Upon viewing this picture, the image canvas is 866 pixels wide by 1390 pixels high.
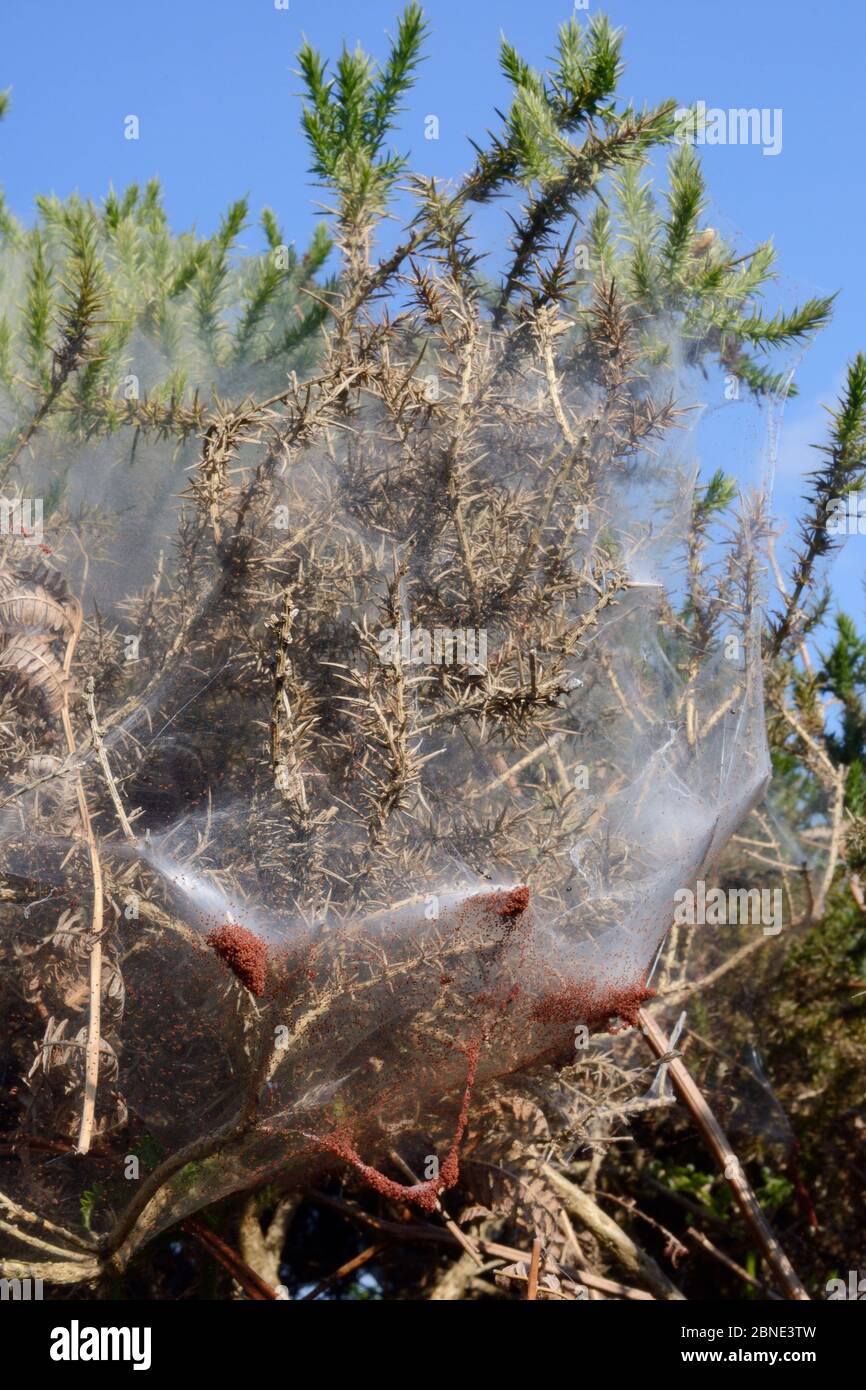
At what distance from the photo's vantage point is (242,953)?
200cm

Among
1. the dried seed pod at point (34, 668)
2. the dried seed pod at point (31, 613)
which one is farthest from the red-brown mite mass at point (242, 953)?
the dried seed pod at point (31, 613)

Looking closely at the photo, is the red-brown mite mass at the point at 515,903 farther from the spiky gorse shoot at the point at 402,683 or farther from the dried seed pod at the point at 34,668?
the dried seed pod at the point at 34,668

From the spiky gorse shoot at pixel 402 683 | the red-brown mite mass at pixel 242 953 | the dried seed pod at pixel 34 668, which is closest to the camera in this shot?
the red-brown mite mass at pixel 242 953

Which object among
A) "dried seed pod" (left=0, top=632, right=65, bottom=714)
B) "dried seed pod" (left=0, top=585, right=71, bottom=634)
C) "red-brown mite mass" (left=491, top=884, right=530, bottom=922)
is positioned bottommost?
"red-brown mite mass" (left=491, top=884, right=530, bottom=922)

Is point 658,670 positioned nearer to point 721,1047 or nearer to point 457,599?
point 457,599

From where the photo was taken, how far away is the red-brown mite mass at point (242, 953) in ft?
6.56

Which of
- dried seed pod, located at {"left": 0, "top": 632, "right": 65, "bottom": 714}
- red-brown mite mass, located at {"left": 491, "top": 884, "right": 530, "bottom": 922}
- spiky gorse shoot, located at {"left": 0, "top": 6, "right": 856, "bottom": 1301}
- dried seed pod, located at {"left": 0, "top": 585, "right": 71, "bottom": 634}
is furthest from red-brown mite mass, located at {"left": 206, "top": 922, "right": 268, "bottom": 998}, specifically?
dried seed pod, located at {"left": 0, "top": 585, "right": 71, "bottom": 634}

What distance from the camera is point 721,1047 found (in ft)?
11.2

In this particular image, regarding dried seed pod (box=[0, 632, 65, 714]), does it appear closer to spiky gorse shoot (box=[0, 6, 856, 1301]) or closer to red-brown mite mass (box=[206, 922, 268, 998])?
spiky gorse shoot (box=[0, 6, 856, 1301])

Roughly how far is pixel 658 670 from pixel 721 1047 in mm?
1267

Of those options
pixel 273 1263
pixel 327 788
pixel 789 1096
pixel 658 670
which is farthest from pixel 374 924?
pixel 789 1096

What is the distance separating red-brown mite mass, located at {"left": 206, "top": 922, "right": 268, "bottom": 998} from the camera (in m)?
2.00

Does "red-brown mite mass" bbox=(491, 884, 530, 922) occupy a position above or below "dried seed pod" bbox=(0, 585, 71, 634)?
below

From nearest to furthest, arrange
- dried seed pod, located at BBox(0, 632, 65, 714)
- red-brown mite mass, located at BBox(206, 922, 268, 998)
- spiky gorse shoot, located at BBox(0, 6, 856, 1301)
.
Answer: red-brown mite mass, located at BBox(206, 922, 268, 998), spiky gorse shoot, located at BBox(0, 6, 856, 1301), dried seed pod, located at BBox(0, 632, 65, 714)
